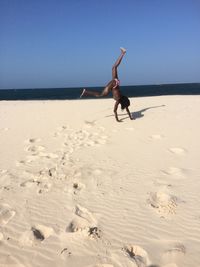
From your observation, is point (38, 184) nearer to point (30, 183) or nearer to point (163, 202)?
point (30, 183)

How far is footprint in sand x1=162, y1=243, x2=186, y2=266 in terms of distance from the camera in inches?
139

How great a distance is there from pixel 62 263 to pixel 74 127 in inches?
258

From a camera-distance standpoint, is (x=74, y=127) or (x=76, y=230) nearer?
(x=76, y=230)

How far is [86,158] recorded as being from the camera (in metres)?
6.89

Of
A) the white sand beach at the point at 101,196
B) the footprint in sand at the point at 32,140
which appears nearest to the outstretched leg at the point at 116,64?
the white sand beach at the point at 101,196

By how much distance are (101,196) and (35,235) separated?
54.4 inches

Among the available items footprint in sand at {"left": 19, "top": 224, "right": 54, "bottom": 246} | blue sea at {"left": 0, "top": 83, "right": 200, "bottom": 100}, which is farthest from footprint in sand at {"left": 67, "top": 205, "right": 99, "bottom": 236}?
blue sea at {"left": 0, "top": 83, "right": 200, "bottom": 100}

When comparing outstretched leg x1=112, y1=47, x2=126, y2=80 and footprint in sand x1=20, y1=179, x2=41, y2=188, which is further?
outstretched leg x1=112, y1=47, x2=126, y2=80

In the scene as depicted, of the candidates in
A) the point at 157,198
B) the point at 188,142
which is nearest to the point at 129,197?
the point at 157,198

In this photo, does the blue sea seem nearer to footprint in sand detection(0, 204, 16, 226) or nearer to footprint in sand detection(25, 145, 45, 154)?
footprint in sand detection(25, 145, 45, 154)

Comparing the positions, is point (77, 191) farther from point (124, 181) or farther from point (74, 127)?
point (74, 127)

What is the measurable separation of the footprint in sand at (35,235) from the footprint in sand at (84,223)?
0.29 m

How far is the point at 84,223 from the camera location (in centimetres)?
434

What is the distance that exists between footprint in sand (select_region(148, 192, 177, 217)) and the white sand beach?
0.05 ft
